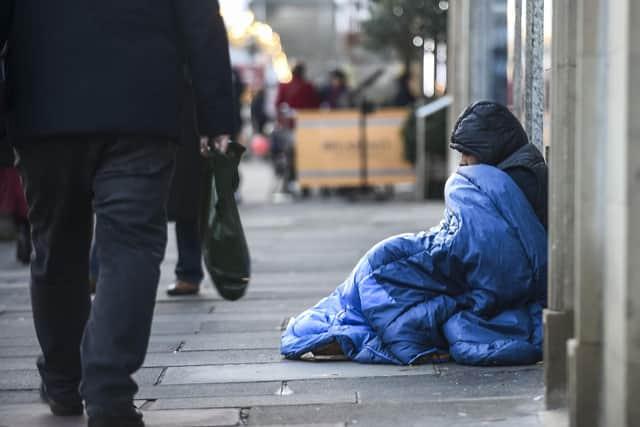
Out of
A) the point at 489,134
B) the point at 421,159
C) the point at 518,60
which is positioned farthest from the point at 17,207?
the point at 421,159

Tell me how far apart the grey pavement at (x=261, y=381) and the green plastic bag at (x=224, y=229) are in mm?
434

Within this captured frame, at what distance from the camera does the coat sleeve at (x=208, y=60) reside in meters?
4.10

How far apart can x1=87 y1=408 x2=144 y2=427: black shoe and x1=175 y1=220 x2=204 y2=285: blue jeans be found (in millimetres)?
3683

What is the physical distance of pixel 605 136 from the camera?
3.50 m

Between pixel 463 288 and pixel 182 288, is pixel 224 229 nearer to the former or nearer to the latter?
pixel 463 288

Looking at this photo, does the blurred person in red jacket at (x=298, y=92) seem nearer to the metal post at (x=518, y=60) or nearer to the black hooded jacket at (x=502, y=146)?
the metal post at (x=518, y=60)

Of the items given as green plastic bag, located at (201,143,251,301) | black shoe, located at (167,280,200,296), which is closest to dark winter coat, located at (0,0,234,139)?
green plastic bag, located at (201,143,251,301)

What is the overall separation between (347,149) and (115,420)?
43.4 ft

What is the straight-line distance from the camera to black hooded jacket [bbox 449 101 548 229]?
5.40m

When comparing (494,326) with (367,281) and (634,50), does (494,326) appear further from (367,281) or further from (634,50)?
(634,50)

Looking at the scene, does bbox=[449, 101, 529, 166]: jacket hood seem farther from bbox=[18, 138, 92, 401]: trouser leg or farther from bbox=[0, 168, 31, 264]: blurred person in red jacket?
bbox=[0, 168, 31, 264]: blurred person in red jacket

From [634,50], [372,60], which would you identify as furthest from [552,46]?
[372,60]

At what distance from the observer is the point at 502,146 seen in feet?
18.1

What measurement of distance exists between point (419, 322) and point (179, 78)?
1.64m
